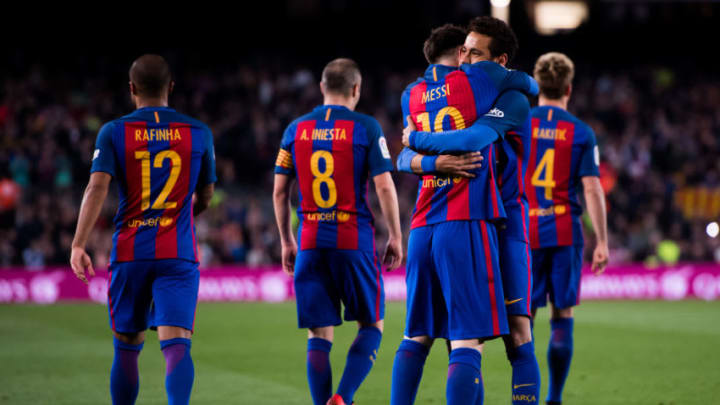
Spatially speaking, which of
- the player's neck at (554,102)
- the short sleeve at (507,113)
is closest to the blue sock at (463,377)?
the short sleeve at (507,113)

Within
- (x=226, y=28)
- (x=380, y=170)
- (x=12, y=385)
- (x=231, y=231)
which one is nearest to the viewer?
(x=380, y=170)

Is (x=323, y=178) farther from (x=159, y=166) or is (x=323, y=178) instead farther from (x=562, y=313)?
(x=562, y=313)

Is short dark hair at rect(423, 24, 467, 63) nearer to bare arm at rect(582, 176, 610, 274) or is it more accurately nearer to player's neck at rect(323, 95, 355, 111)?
player's neck at rect(323, 95, 355, 111)

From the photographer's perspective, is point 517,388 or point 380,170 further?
point 380,170

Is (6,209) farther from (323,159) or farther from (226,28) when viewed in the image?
(323,159)

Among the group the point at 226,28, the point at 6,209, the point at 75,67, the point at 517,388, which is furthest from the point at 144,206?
the point at 226,28

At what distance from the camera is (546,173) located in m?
6.32

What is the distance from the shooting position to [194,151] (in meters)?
4.88

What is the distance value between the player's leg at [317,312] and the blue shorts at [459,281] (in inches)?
49.6

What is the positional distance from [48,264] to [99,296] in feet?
4.12

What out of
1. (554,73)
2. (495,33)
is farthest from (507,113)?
(554,73)

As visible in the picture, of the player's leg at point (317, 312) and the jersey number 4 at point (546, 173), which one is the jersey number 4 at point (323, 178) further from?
the jersey number 4 at point (546, 173)

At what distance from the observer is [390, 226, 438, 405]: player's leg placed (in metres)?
4.30

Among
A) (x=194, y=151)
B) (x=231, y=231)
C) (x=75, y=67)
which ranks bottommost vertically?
(x=231, y=231)
